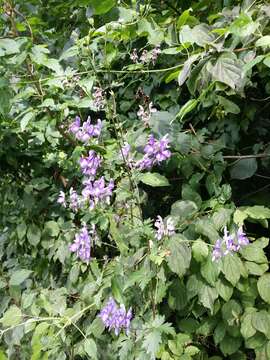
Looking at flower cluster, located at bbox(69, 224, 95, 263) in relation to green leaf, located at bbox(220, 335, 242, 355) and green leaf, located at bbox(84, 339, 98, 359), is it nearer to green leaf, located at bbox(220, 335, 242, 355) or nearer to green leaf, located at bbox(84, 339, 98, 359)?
green leaf, located at bbox(84, 339, 98, 359)

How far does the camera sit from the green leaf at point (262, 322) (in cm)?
148

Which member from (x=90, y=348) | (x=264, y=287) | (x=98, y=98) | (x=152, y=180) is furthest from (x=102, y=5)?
(x=90, y=348)

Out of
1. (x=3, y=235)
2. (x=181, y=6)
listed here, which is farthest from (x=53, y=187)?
(x=181, y=6)

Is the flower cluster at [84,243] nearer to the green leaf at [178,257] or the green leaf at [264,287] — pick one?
the green leaf at [178,257]

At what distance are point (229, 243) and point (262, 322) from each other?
29cm

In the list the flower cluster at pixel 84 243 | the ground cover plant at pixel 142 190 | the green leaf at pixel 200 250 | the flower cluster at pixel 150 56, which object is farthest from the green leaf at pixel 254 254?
the flower cluster at pixel 150 56

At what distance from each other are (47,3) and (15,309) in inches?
60.4

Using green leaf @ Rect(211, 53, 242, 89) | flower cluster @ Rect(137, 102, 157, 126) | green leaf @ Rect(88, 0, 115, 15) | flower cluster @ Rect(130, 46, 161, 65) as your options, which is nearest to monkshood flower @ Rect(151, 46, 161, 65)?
flower cluster @ Rect(130, 46, 161, 65)

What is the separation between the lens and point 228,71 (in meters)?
1.20

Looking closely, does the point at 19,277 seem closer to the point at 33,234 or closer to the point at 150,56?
the point at 33,234

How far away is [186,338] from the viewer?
154cm

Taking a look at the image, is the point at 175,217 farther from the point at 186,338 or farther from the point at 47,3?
the point at 47,3

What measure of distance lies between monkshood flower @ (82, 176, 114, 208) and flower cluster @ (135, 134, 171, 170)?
123 millimetres

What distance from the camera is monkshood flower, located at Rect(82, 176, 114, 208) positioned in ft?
4.98
